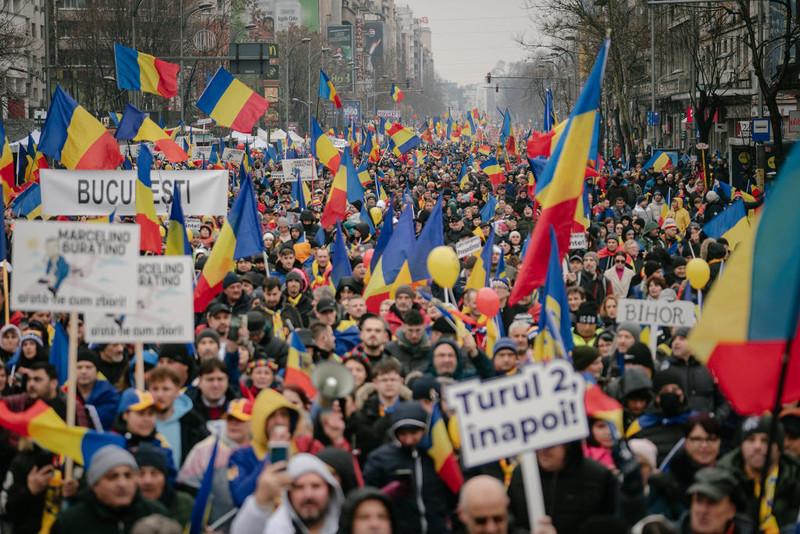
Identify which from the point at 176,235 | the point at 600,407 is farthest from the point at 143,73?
the point at 600,407

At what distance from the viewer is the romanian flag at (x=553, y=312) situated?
24.1ft

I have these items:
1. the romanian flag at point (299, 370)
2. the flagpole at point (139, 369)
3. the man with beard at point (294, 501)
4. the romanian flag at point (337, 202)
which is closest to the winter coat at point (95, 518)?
the man with beard at point (294, 501)

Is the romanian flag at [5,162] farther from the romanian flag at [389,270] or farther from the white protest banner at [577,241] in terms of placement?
the white protest banner at [577,241]

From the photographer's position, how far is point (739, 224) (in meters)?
15.2

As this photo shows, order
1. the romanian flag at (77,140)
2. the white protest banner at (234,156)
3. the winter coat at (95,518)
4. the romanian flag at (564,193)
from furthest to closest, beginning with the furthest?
the white protest banner at (234,156) < the romanian flag at (77,140) < the romanian flag at (564,193) < the winter coat at (95,518)

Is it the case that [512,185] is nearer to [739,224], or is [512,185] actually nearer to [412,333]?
[739,224]

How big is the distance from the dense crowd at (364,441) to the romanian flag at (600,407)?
0.05 m

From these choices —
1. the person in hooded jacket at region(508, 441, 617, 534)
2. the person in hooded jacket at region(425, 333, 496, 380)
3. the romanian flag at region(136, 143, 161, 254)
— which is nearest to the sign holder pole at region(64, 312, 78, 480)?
the person in hooded jacket at region(425, 333, 496, 380)

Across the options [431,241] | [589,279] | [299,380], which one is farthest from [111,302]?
[589,279]

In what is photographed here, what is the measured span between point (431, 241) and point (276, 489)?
7081mm

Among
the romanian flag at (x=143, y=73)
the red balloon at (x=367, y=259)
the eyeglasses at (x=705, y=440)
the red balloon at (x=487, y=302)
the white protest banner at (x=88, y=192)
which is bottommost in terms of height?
the eyeglasses at (x=705, y=440)

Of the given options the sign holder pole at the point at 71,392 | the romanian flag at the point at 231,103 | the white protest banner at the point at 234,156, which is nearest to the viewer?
the sign holder pole at the point at 71,392

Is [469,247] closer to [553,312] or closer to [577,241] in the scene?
[577,241]

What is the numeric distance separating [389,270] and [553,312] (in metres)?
4.24
